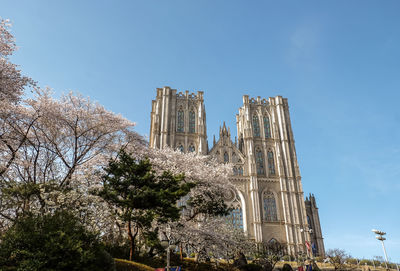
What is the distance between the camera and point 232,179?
1684 inches

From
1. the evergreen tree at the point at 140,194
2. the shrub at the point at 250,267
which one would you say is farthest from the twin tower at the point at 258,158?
the evergreen tree at the point at 140,194

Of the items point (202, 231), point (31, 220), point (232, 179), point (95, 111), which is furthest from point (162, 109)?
point (31, 220)

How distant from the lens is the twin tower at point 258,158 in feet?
132

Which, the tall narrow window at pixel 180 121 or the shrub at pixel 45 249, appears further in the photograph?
the tall narrow window at pixel 180 121

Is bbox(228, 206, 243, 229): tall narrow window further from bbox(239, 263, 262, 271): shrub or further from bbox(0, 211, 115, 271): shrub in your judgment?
bbox(0, 211, 115, 271): shrub

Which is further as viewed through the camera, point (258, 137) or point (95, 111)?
point (258, 137)

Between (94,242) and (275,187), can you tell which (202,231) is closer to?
(94,242)

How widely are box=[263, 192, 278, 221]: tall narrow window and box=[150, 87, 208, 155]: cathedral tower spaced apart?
11.6 metres

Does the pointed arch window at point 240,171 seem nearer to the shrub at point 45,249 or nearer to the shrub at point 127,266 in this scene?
the shrub at point 127,266

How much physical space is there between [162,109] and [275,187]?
21.8 metres

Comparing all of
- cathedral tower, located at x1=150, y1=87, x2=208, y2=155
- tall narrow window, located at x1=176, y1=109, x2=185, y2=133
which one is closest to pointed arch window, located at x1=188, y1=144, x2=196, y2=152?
cathedral tower, located at x1=150, y1=87, x2=208, y2=155

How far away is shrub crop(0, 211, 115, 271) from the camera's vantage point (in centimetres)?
934

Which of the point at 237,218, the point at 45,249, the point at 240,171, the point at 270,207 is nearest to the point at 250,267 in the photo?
the point at 45,249

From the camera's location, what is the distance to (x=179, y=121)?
156ft
